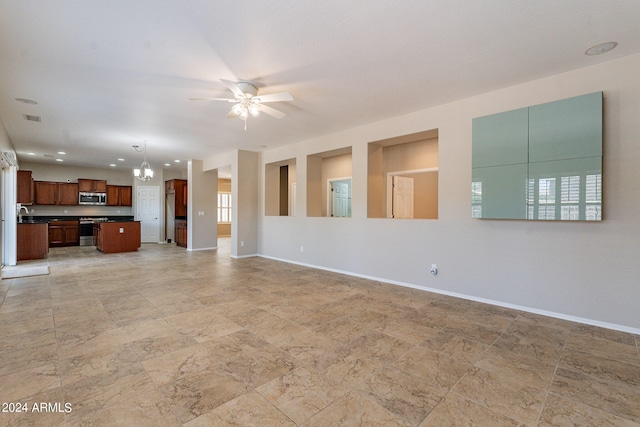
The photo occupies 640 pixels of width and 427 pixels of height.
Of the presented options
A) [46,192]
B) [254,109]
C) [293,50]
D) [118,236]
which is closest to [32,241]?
[118,236]

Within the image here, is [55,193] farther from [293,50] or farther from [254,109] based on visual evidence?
[293,50]

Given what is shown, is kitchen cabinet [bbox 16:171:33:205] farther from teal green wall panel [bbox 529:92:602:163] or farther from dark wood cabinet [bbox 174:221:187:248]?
teal green wall panel [bbox 529:92:602:163]

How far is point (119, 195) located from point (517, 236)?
12650 mm

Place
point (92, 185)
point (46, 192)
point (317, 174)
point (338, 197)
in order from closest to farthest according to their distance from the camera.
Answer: point (317, 174)
point (338, 197)
point (46, 192)
point (92, 185)

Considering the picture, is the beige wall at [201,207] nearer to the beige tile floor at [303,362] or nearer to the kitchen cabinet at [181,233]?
the kitchen cabinet at [181,233]

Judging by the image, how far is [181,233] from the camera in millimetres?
10258

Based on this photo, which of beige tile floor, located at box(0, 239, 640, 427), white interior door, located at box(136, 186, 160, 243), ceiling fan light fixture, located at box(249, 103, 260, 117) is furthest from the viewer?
white interior door, located at box(136, 186, 160, 243)

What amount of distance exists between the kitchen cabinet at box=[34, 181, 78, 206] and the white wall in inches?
393

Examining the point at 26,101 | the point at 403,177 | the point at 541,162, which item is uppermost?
the point at 26,101

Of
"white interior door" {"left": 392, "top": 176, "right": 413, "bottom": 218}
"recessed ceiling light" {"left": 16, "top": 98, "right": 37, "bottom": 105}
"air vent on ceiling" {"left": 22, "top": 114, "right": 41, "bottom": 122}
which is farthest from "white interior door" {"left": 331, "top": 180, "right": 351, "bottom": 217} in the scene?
"air vent on ceiling" {"left": 22, "top": 114, "right": 41, "bottom": 122}

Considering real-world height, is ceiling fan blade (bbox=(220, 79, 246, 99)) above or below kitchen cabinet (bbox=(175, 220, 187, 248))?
above

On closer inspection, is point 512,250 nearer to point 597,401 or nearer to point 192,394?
point 597,401

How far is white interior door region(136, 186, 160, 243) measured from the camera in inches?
453

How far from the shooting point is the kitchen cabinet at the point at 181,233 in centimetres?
1000
